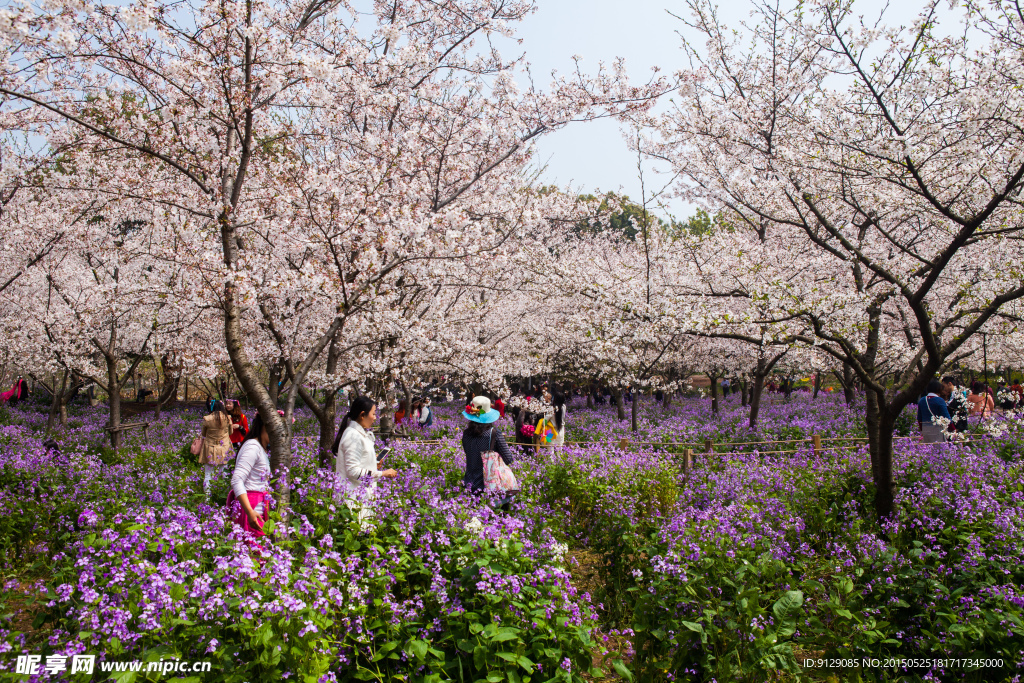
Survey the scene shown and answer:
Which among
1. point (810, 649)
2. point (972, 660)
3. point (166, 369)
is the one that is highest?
point (166, 369)

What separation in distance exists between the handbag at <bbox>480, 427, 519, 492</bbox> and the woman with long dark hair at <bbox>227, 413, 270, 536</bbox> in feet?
7.44

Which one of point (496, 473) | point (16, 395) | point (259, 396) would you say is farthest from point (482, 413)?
point (16, 395)

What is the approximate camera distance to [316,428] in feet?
62.2

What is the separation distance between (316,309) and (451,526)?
582 centimetres

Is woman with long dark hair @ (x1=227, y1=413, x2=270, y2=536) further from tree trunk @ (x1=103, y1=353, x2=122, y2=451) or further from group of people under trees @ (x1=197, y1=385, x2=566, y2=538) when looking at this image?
tree trunk @ (x1=103, y1=353, x2=122, y2=451)

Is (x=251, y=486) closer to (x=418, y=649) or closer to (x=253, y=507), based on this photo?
(x=253, y=507)

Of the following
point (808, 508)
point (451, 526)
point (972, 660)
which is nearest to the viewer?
point (972, 660)

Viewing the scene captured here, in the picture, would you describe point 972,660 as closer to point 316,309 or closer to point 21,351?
point 316,309

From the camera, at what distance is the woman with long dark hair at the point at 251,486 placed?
15.3ft

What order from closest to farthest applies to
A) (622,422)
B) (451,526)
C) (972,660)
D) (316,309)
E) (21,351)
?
(972,660) < (451,526) < (316,309) < (21,351) < (622,422)

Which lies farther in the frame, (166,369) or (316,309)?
(166,369)

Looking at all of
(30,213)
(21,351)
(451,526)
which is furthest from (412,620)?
(21,351)

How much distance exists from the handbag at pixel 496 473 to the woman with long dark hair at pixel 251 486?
2.27 metres

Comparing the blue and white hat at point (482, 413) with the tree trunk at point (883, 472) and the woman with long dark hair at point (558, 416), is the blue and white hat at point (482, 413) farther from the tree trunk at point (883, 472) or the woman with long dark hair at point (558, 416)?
the woman with long dark hair at point (558, 416)
